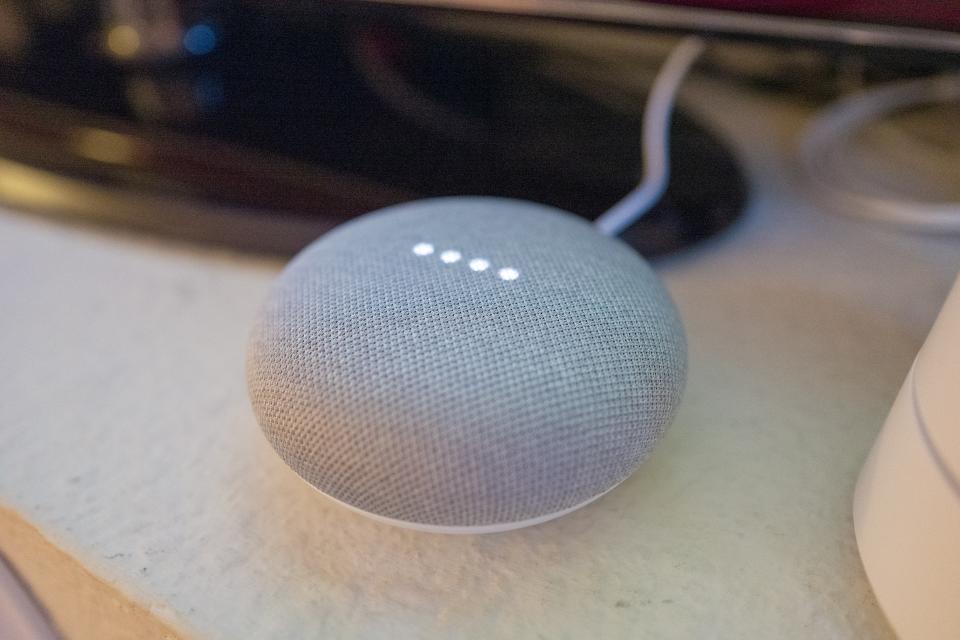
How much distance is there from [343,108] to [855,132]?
1.20ft

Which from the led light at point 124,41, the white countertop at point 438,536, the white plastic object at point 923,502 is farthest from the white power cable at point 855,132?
the led light at point 124,41

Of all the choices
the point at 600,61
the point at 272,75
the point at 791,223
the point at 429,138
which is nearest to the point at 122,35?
the point at 272,75

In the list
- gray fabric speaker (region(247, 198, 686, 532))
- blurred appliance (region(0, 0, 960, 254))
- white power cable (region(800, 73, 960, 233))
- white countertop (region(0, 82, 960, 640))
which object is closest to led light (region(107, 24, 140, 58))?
blurred appliance (region(0, 0, 960, 254))

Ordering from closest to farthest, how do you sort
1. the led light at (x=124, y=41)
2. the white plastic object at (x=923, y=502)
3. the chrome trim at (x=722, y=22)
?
the white plastic object at (x=923, y=502) < the chrome trim at (x=722, y=22) < the led light at (x=124, y=41)

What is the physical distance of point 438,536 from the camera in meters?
0.28

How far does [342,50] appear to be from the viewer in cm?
60

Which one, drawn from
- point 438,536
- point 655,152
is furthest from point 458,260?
point 655,152

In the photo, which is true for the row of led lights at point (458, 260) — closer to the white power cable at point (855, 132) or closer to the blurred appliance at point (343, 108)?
the blurred appliance at point (343, 108)

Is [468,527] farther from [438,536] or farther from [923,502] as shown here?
[923,502]

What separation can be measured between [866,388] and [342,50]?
0.46 metres

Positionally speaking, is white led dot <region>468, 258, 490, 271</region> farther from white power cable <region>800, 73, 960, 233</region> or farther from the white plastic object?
white power cable <region>800, 73, 960, 233</region>

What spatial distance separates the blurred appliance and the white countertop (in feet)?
0.10

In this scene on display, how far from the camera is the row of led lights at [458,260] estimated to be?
28cm

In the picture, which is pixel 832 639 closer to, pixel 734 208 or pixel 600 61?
pixel 734 208
